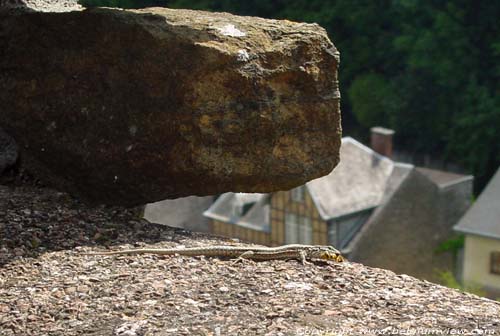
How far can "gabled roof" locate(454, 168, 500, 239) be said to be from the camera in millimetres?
25594

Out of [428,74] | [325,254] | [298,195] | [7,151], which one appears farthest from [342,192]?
[325,254]

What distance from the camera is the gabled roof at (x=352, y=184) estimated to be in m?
25.4

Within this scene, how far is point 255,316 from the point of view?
4910mm

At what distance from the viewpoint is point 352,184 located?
26.3m

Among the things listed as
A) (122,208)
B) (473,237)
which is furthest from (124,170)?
(473,237)

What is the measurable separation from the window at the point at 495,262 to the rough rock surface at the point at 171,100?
66.1ft

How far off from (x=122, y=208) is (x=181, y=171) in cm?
55

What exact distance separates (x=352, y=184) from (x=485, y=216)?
344 centimetres

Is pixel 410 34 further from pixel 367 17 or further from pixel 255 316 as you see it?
pixel 255 316

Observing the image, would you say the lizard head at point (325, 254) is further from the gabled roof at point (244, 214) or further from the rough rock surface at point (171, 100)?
the gabled roof at point (244, 214)

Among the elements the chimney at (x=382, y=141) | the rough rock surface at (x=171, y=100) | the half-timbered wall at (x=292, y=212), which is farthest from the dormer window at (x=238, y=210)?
the rough rock surface at (x=171, y=100)

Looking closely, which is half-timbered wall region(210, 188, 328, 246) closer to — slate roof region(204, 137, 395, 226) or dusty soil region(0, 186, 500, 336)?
slate roof region(204, 137, 395, 226)

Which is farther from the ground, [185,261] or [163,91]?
[163,91]

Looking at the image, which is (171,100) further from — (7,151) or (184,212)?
(184,212)
